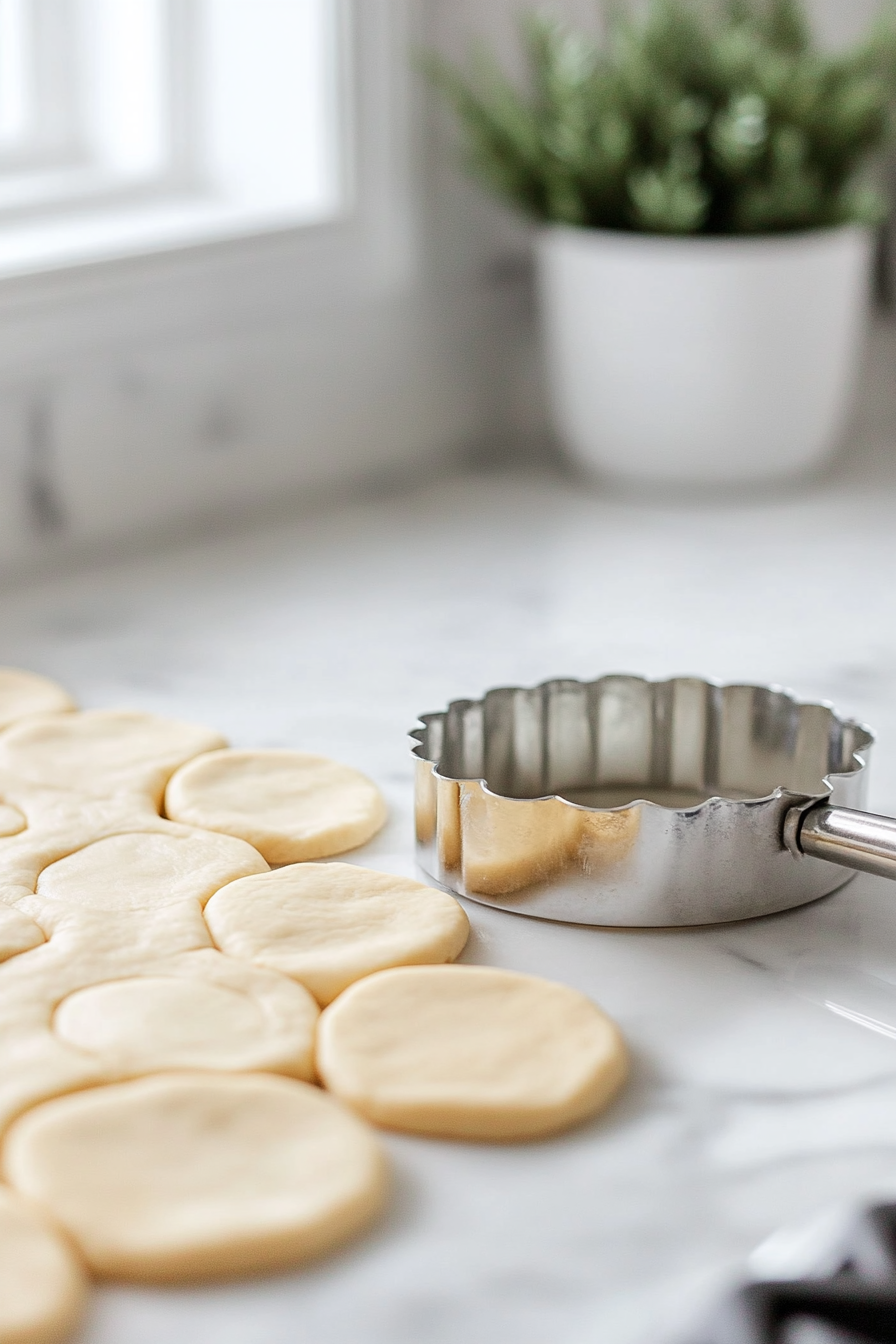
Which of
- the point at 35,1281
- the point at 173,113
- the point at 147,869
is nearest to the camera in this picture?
the point at 35,1281

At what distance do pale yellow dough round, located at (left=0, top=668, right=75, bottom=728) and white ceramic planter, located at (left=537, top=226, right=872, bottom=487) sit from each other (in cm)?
58

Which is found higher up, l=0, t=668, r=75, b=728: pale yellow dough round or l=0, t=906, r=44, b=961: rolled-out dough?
l=0, t=906, r=44, b=961: rolled-out dough

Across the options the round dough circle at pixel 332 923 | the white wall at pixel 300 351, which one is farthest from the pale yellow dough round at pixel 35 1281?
the white wall at pixel 300 351

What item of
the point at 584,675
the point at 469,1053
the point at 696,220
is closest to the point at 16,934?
the point at 469,1053

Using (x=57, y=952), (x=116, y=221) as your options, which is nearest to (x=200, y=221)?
(x=116, y=221)

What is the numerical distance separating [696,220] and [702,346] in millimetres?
98

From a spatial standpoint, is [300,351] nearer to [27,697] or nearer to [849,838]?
[27,697]

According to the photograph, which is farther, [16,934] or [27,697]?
[27,697]

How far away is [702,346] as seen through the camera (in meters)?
1.18

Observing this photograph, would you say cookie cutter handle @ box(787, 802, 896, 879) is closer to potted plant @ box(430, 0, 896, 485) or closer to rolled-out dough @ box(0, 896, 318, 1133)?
rolled-out dough @ box(0, 896, 318, 1133)

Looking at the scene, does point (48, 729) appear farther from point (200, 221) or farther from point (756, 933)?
point (200, 221)

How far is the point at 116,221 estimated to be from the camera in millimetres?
1187

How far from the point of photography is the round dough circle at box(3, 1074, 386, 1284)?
0.39 meters

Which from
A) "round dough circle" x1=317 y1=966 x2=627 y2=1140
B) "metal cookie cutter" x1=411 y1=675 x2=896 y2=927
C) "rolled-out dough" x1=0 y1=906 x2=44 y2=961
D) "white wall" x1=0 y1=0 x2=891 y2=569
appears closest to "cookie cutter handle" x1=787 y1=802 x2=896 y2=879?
"metal cookie cutter" x1=411 y1=675 x2=896 y2=927
